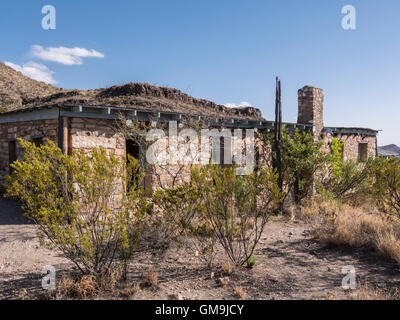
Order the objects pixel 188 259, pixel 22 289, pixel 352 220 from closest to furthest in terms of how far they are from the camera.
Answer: pixel 22 289 < pixel 188 259 < pixel 352 220

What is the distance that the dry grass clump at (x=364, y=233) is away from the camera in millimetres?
4919

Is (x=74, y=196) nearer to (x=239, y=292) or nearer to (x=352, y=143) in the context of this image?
(x=239, y=292)

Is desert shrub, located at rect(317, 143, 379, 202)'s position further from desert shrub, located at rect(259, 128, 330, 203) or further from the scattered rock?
the scattered rock

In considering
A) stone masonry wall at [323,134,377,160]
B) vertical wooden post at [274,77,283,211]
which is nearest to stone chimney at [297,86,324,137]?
stone masonry wall at [323,134,377,160]

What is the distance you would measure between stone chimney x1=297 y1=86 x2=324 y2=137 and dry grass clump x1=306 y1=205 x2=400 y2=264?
186 inches

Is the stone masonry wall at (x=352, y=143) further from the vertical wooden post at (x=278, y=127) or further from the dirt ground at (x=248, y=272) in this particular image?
the dirt ground at (x=248, y=272)

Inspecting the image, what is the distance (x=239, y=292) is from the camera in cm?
372

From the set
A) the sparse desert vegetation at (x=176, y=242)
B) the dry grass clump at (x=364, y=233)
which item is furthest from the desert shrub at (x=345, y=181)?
the sparse desert vegetation at (x=176, y=242)

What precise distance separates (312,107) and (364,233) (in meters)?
5.67
